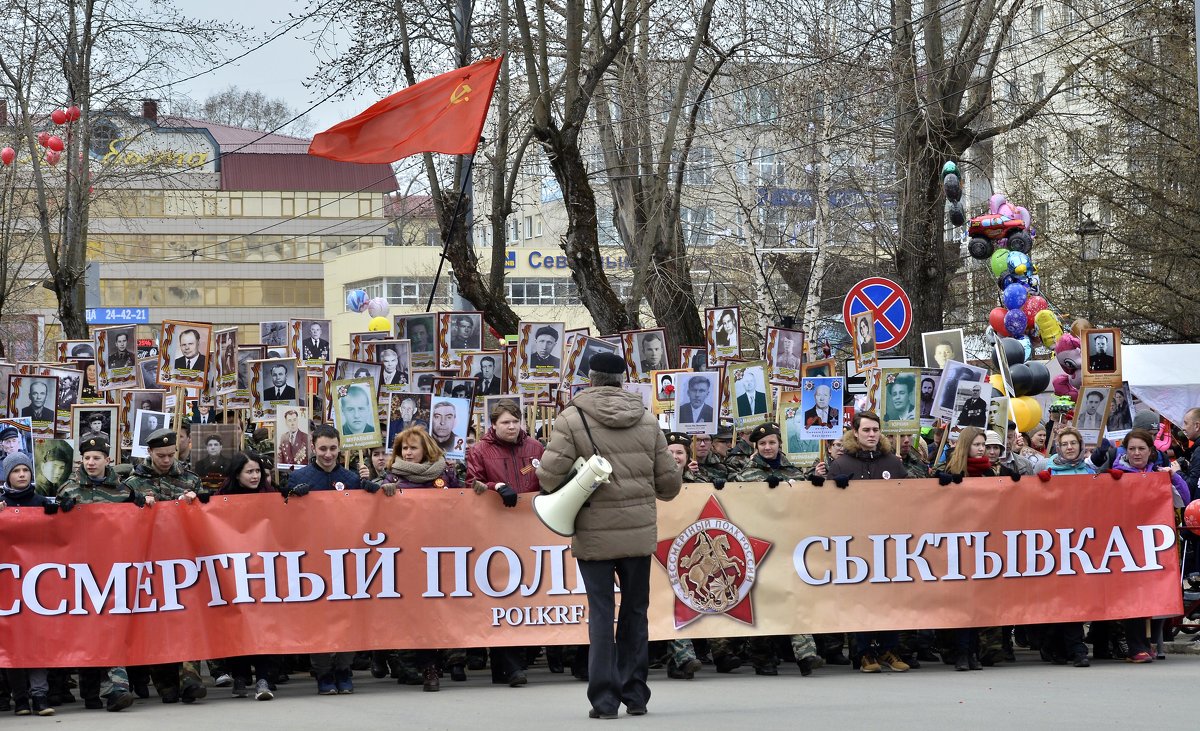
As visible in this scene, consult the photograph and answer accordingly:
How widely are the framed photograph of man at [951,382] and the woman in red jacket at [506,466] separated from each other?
3.71 meters

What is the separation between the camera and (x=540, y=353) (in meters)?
14.0

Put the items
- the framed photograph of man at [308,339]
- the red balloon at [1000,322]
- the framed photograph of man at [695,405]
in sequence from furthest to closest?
the red balloon at [1000,322], the framed photograph of man at [308,339], the framed photograph of man at [695,405]

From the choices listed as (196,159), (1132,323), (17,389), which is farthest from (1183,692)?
(196,159)

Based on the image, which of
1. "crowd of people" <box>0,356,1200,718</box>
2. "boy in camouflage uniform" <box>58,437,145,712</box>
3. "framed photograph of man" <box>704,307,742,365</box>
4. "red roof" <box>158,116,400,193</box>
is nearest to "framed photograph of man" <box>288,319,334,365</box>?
"crowd of people" <box>0,356,1200,718</box>

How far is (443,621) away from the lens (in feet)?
33.1

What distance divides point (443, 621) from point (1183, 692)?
4323mm

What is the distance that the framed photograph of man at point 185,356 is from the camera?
13.3 meters

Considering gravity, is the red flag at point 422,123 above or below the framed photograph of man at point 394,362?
above

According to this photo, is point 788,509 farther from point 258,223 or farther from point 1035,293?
point 258,223

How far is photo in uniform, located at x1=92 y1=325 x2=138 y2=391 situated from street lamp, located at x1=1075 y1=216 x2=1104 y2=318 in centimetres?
1725

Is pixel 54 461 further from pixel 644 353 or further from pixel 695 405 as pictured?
pixel 644 353

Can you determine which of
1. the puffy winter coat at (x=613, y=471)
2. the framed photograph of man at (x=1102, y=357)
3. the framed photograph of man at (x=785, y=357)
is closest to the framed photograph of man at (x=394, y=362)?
the framed photograph of man at (x=785, y=357)

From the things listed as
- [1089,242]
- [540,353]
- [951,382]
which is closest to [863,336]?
[951,382]

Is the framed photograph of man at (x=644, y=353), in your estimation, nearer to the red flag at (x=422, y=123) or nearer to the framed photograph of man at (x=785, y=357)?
the framed photograph of man at (x=785, y=357)
